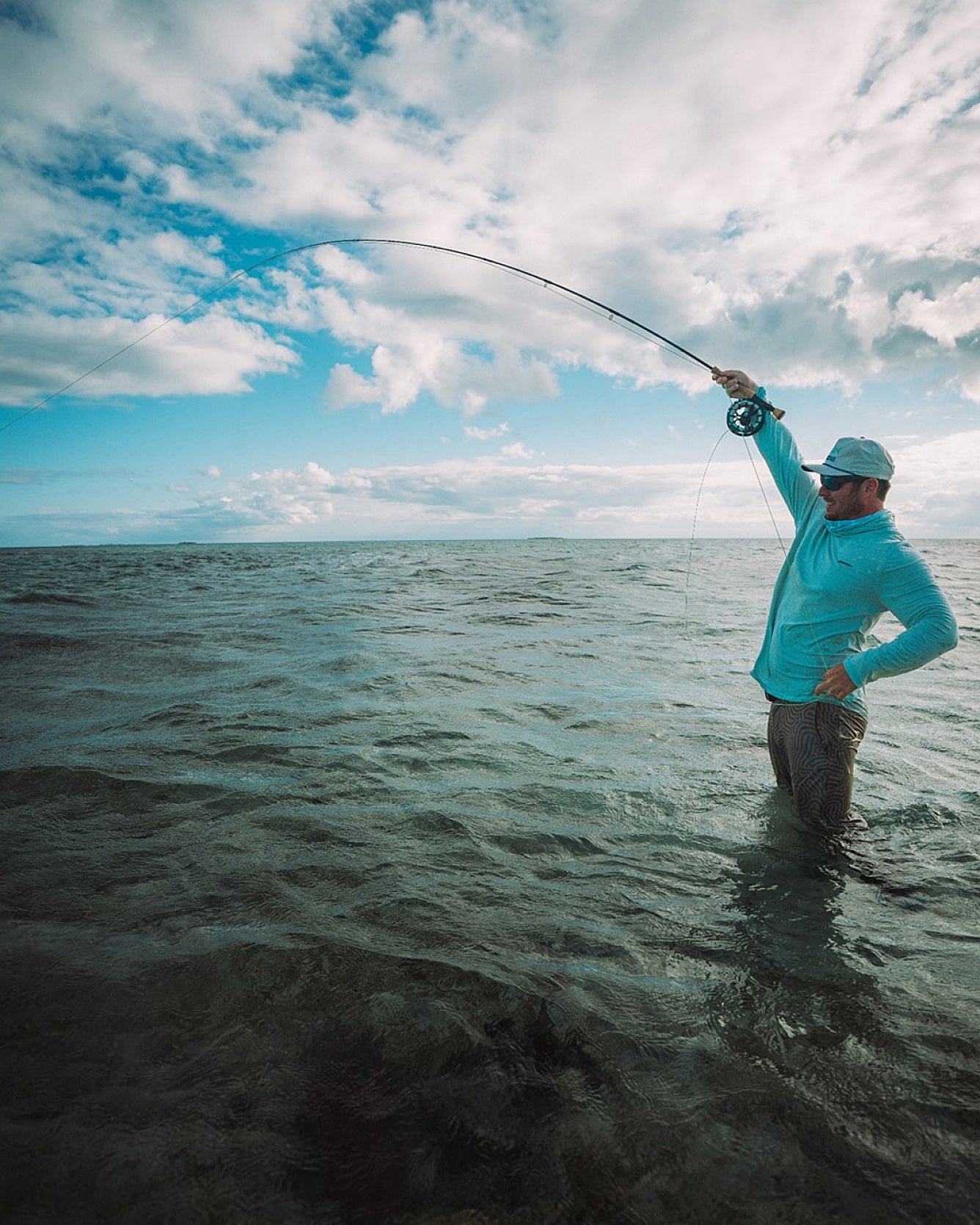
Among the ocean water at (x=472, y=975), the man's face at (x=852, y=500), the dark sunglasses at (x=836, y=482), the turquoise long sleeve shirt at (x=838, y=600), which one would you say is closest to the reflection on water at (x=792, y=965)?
the ocean water at (x=472, y=975)

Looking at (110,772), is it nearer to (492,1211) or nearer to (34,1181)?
(34,1181)

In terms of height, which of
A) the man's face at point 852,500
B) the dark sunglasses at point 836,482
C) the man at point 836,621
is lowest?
the man at point 836,621

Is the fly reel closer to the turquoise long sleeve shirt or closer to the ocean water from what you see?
the turquoise long sleeve shirt

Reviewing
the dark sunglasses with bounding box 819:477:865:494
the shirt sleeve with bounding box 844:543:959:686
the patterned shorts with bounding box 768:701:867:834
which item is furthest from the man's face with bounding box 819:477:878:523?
the patterned shorts with bounding box 768:701:867:834

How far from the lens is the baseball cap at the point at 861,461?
358cm

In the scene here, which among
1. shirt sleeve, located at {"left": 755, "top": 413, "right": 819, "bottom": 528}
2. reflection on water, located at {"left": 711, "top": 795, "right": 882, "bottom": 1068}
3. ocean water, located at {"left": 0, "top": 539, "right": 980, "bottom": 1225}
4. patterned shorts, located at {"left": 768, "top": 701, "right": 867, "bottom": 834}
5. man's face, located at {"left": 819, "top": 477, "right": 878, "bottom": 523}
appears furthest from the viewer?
shirt sleeve, located at {"left": 755, "top": 413, "right": 819, "bottom": 528}

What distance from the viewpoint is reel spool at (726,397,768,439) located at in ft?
14.6

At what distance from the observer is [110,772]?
4.54 meters

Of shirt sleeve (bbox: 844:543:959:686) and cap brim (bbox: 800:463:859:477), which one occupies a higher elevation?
cap brim (bbox: 800:463:859:477)

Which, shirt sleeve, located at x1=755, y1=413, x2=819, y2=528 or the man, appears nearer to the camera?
the man

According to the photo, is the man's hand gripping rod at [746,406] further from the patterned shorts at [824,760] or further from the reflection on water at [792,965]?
the reflection on water at [792,965]

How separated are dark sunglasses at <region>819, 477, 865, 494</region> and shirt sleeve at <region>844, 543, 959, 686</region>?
1.41ft

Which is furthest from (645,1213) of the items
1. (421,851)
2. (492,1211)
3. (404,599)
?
(404,599)

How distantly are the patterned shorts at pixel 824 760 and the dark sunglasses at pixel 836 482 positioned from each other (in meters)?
1.22
